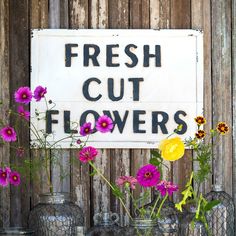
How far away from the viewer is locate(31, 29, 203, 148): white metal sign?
401 cm

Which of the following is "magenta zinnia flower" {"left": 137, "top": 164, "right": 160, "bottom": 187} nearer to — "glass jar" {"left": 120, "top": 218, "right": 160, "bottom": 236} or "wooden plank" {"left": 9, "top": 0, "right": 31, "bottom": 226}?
"glass jar" {"left": 120, "top": 218, "right": 160, "bottom": 236}

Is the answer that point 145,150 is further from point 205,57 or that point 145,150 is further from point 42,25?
point 42,25

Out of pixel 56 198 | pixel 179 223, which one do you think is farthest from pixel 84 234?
pixel 179 223

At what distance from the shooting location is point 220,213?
150 inches

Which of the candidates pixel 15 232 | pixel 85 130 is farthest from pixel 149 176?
pixel 15 232

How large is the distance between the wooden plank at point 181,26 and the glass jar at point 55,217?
2.22 feet

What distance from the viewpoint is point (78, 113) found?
4004 millimetres

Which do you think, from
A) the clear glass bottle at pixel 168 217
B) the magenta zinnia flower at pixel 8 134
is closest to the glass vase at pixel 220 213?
the clear glass bottle at pixel 168 217

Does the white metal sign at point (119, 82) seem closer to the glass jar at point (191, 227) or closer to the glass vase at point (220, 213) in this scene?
the glass vase at point (220, 213)

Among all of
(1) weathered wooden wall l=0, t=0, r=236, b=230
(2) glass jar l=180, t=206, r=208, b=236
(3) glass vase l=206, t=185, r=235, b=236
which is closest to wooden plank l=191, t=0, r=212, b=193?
(1) weathered wooden wall l=0, t=0, r=236, b=230

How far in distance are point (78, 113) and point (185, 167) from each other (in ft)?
1.98

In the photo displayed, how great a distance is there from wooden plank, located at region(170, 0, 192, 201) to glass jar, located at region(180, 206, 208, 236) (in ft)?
1.39

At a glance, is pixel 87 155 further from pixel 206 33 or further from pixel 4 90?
pixel 206 33

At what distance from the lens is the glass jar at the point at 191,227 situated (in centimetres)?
351
